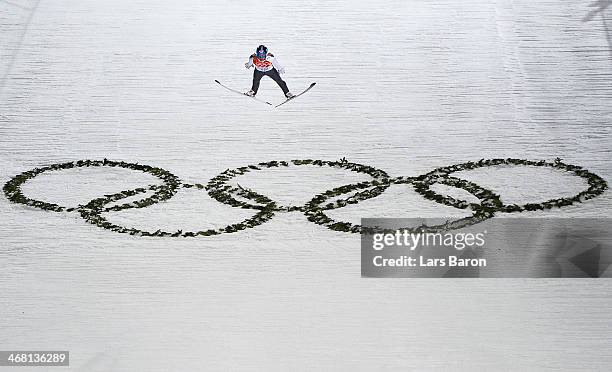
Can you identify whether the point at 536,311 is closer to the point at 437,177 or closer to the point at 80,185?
the point at 437,177

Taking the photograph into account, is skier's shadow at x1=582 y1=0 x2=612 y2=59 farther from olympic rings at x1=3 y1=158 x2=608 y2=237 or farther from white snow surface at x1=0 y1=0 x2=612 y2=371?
olympic rings at x1=3 y1=158 x2=608 y2=237

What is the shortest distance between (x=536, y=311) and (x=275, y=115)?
3353 millimetres

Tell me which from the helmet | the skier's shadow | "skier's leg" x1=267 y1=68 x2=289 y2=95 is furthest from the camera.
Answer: the skier's shadow

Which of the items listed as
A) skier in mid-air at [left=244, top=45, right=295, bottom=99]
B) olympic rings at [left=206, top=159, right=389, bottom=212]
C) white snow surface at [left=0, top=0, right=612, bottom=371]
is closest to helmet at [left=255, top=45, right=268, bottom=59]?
skier in mid-air at [left=244, top=45, right=295, bottom=99]

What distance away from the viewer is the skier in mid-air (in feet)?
29.1

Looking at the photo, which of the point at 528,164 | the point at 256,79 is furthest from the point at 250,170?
the point at 528,164

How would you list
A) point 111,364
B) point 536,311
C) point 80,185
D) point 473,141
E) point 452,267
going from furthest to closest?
point 473,141
point 80,185
point 452,267
point 536,311
point 111,364

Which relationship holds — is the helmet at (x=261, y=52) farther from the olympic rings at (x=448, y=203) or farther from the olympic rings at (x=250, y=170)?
the olympic rings at (x=448, y=203)

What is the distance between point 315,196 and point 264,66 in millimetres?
1491

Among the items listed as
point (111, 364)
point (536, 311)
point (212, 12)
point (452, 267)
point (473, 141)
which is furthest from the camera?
point (212, 12)

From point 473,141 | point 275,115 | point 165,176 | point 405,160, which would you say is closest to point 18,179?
point 165,176

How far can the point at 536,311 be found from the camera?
6.36 metres

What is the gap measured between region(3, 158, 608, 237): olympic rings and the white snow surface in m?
0.08

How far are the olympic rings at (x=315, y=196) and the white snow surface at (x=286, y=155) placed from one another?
81 millimetres
